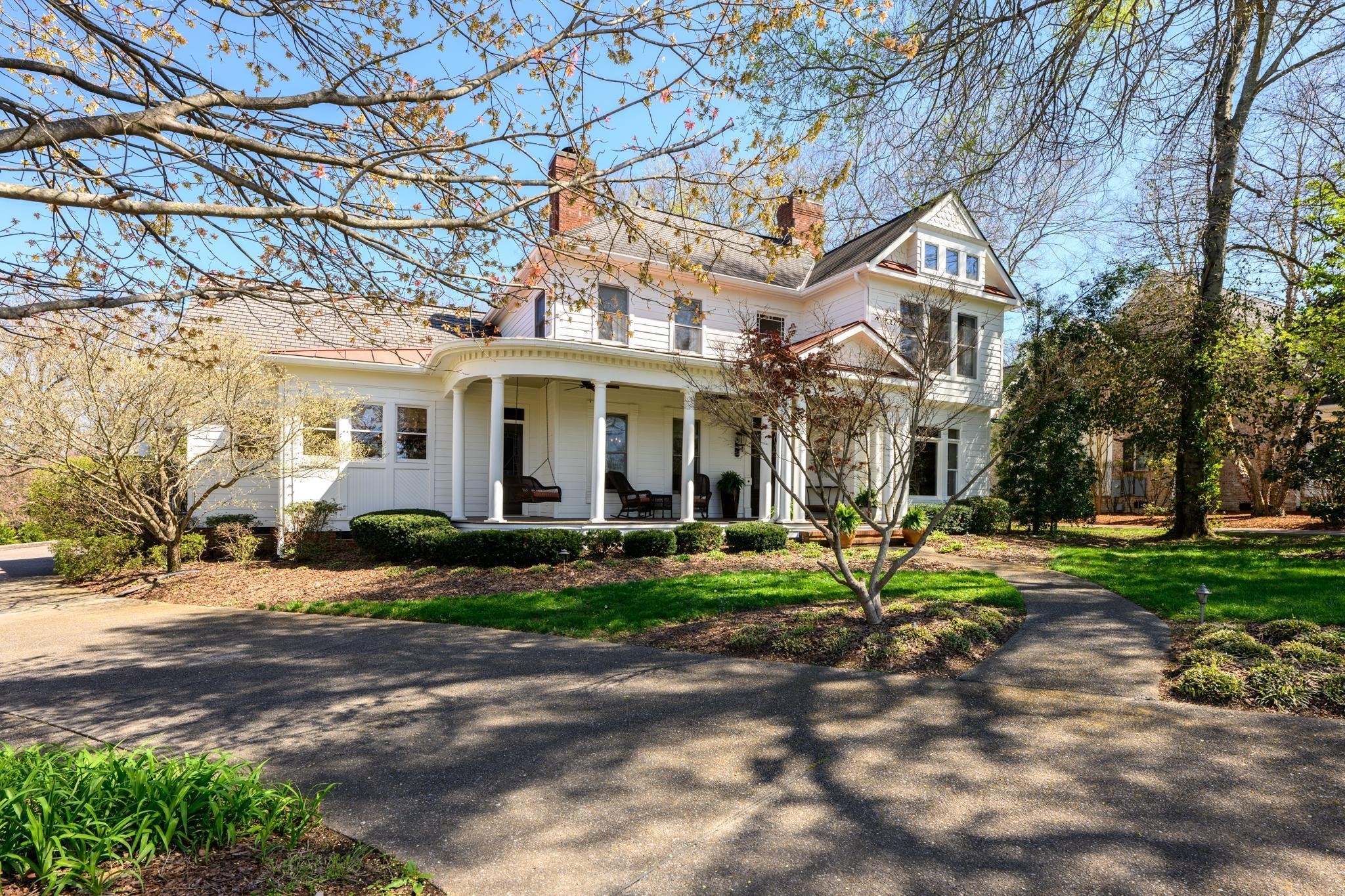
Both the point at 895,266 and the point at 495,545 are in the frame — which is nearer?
the point at 495,545

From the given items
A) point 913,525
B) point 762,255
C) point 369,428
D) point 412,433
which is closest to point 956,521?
point 913,525

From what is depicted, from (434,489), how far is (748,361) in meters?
10.7

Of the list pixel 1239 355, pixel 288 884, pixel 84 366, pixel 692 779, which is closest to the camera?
pixel 288 884

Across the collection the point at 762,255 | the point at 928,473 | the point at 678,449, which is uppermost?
the point at 762,255

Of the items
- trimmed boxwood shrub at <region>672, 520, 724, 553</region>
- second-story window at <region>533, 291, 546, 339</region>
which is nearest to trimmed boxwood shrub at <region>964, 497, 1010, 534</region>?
trimmed boxwood shrub at <region>672, 520, 724, 553</region>

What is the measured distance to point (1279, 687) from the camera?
193 inches

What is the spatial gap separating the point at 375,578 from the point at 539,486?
437cm

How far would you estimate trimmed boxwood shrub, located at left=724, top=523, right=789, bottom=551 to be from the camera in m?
13.4

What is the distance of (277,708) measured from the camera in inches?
201

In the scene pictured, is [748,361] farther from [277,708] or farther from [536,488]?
[536,488]

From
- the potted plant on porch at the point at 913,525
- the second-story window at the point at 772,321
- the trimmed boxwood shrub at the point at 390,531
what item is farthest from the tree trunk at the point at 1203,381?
the trimmed boxwood shrub at the point at 390,531

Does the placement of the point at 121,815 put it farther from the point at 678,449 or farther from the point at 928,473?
the point at 928,473

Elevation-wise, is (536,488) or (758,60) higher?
(758,60)

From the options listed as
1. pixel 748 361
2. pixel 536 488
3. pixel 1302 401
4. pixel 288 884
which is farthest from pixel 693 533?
pixel 1302 401
